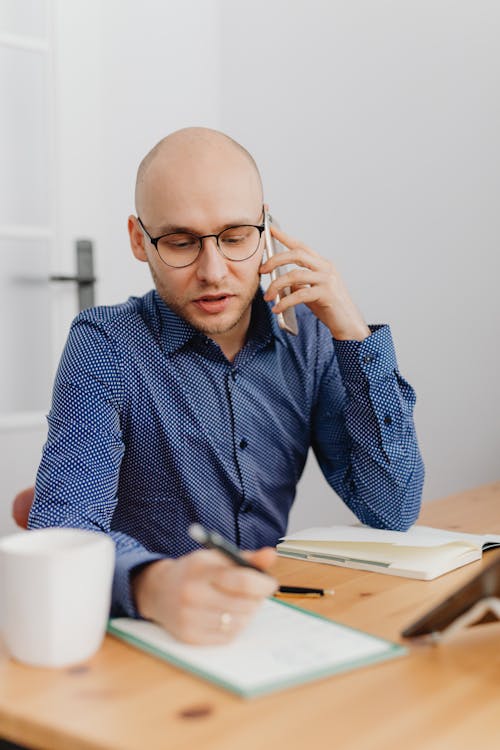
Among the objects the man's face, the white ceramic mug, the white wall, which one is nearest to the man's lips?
the man's face

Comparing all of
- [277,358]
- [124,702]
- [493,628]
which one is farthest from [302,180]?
[124,702]

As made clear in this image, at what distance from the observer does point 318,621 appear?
2.95ft

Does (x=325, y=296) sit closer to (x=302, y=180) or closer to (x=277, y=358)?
(x=277, y=358)

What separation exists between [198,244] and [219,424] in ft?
0.98

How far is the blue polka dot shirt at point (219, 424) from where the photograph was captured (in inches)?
55.2

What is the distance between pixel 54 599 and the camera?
2.56ft

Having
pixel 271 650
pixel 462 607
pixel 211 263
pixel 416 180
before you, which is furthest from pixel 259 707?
pixel 416 180

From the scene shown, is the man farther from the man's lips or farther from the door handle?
the door handle

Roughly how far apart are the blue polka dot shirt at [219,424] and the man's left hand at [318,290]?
0.03 m

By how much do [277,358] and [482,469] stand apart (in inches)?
41.5

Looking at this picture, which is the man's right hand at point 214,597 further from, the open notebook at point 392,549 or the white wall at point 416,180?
the white wall at point 416,180

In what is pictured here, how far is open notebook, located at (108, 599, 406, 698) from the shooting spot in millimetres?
749

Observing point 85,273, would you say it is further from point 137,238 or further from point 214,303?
point 214,303

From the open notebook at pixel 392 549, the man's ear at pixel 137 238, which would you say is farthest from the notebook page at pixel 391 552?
the man's ear at pixel 137 238
